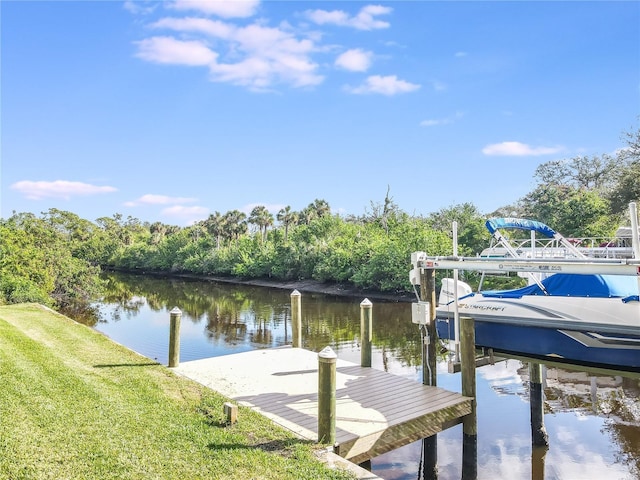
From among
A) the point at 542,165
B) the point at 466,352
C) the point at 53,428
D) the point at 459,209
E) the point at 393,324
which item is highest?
the point at 542,165

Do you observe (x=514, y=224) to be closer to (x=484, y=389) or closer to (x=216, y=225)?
(x=484, y=389)

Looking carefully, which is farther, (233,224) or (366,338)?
(233,224)

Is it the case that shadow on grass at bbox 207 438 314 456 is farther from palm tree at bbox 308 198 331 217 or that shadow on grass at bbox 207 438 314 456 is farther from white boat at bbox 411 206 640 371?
palm tree at bbox 308 198 331 217

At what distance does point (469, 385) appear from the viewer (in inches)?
270

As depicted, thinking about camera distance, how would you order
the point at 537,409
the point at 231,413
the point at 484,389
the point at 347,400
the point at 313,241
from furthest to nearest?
the point at 313,241 < the point at 484,389 < the point at 537,409 < the point at 347,400 < the point at 231,413

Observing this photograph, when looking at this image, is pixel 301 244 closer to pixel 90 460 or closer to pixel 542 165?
pixel 542 165

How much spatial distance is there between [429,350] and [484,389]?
5563 millimetres

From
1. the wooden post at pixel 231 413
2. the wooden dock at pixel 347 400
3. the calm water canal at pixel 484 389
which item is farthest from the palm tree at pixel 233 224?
the wooden post at pixel 231 413

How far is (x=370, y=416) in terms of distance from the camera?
6.08 metres

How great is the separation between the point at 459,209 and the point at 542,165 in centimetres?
1041

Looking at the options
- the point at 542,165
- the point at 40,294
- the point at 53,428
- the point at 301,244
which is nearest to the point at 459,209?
the point at 542,165

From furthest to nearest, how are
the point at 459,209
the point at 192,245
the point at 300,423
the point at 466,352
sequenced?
1. the point at 192,245
2. the point at 459,209
3. the point at 466,352
4. the point at 300,423

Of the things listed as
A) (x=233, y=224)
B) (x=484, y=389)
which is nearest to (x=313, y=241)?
(x=233, y=224)

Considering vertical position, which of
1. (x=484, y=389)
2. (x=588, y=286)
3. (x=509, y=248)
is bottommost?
(x=484, y=389)
